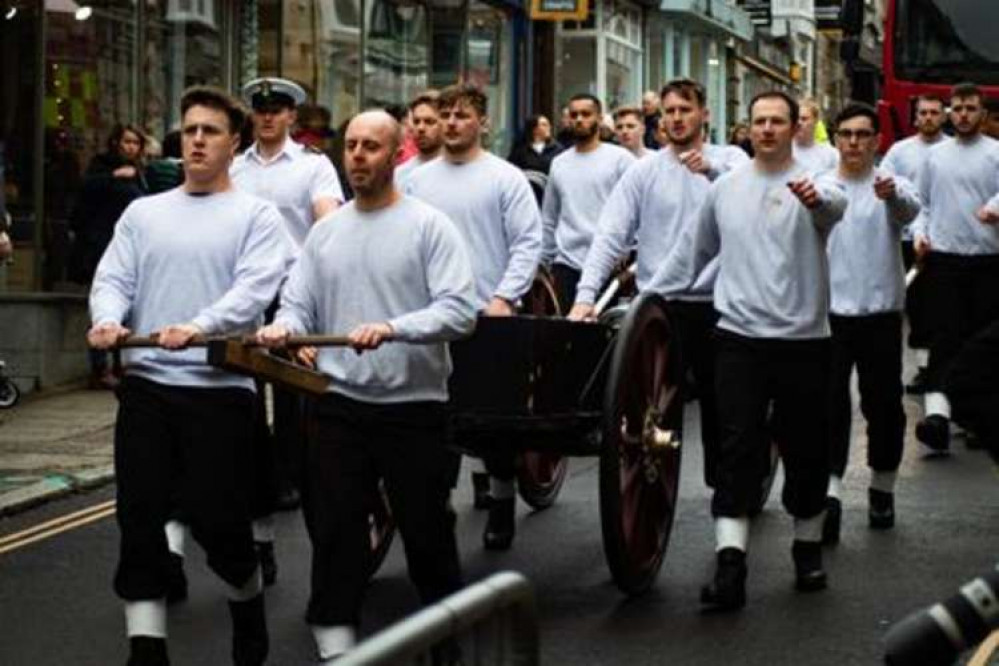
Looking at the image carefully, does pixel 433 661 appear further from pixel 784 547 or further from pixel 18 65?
pixel 18 65

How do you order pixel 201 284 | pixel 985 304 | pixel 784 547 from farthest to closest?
1. pixel 985 304
2. pixel 784 547
3. pixel 201 284

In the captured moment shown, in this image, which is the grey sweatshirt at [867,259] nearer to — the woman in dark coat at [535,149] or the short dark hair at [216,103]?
the short dark hair at [216,103]

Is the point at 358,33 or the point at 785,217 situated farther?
the point at 358,33

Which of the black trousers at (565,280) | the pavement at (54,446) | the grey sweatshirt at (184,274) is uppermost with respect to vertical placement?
the grey sweatshirt at (184,274)

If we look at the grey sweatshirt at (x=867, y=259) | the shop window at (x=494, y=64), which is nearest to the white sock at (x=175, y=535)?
the grey sweatshirt at (x=867, y=259)

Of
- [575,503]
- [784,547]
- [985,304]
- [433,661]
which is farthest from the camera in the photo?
[985,304]

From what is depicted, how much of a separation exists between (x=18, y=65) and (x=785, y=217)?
9005 mm

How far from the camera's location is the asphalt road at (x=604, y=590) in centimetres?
773

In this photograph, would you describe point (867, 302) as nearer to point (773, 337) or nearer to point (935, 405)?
point (773, 337)

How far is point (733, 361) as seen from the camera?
28.0ft

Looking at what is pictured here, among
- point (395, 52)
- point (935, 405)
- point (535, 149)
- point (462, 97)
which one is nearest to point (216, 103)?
point (462, 97)

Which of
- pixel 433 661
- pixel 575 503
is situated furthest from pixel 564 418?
pixel 433 661

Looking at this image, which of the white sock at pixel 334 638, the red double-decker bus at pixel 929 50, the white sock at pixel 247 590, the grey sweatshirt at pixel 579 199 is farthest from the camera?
the red double-decker bus at pixel 929 50

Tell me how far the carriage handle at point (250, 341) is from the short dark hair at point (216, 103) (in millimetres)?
872
